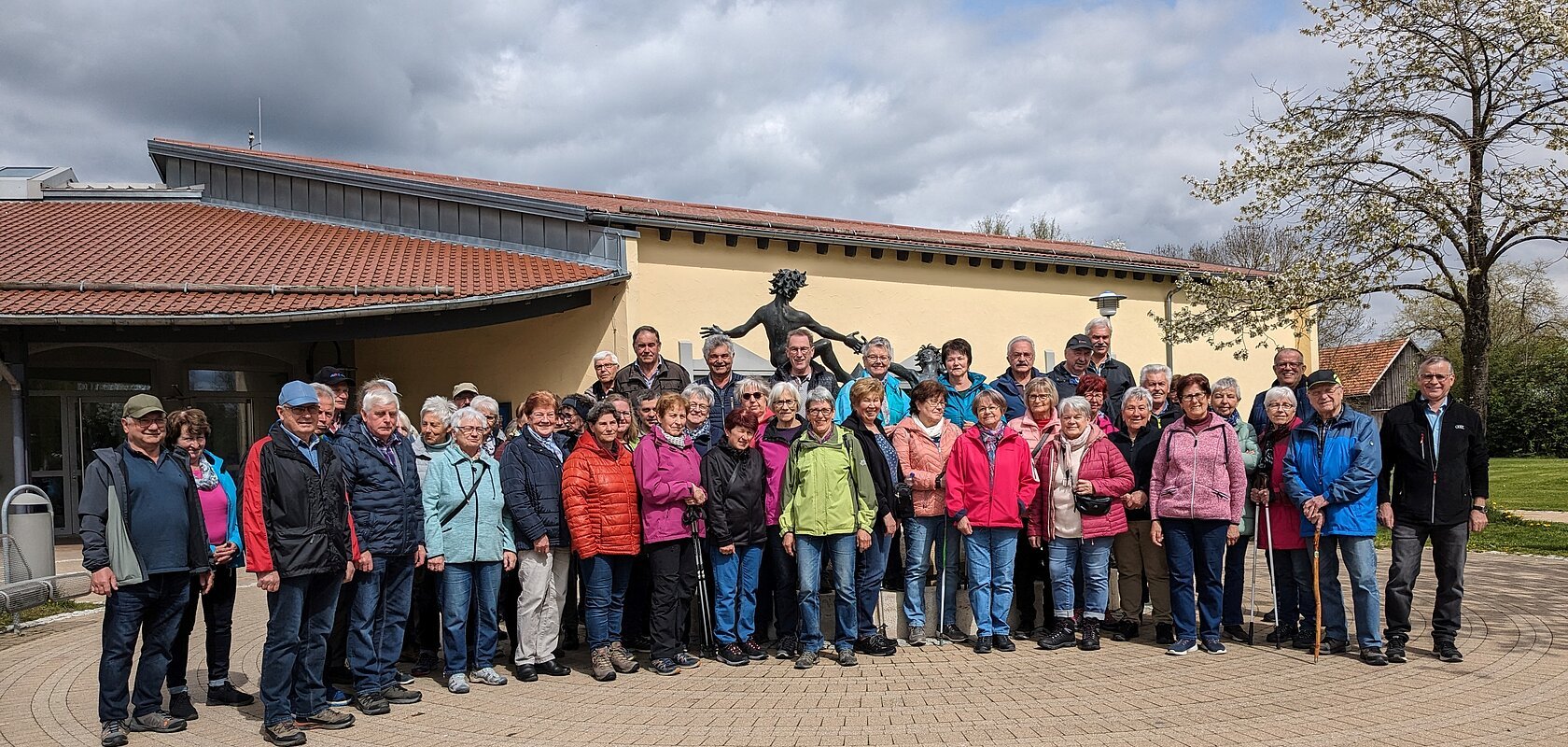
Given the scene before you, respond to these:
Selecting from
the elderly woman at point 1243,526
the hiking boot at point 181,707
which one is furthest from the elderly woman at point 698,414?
the elderly woman at point 1243,526

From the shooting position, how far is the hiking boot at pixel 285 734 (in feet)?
15.9

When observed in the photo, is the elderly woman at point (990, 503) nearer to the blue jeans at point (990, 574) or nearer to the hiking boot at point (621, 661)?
the blue jeans at point (990, 574)

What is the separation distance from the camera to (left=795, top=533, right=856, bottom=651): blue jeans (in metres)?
6.26

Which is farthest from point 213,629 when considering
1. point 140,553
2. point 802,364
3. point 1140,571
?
point 1140,571

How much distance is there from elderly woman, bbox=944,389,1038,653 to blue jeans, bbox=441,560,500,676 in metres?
2.87

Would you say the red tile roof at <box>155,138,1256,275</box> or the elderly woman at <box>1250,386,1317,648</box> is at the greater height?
the red tile roof at <box>155,138,1256,275</box>

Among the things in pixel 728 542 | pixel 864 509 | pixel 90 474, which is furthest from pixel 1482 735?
pixel 90 474

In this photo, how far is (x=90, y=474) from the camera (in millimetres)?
4836

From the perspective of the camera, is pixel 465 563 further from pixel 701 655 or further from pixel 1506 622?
pixel 1506 622

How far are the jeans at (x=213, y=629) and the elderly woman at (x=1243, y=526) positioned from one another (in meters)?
6.04

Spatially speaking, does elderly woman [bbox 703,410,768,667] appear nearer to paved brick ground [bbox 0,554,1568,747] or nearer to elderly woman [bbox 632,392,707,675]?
elderly woman [bbox 632,392,707,675]

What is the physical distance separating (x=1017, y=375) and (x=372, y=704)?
4706mm

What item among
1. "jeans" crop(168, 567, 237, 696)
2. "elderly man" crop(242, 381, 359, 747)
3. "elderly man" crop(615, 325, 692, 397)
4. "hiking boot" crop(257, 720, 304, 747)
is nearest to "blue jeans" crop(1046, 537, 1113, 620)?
"elderly man" crop(615, 325, 692, 397)

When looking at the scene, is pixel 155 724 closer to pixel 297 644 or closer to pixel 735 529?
pixel 297 644
